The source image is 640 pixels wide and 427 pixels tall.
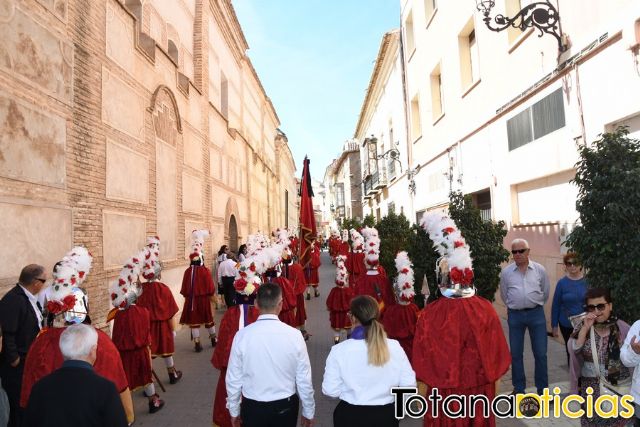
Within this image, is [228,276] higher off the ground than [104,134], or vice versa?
[104,134]

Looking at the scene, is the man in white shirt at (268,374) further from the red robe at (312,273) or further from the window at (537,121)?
the red robe at (312,273)

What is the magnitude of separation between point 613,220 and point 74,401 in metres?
4.35

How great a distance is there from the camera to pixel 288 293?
744 cm

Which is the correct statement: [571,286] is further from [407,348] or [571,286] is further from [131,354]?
[131,354]

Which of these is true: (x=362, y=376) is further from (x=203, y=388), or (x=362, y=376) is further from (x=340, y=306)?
(x=340, y=306)

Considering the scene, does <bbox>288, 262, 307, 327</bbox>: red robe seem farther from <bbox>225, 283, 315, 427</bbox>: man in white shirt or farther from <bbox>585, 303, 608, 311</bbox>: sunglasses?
<bbox>585, 303, 608, 311</bbox>: sunglasses

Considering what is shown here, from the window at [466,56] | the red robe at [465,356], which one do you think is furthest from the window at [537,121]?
the red robe at [465,356]

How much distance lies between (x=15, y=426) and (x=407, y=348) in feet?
14.3

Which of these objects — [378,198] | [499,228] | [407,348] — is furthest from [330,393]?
[378,198]

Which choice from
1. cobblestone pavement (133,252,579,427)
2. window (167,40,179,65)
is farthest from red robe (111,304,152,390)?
window (167,40,179,65)

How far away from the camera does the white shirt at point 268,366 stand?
11.1 feet

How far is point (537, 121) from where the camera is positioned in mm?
8875

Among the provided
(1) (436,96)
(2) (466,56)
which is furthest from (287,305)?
(1) (436,96)

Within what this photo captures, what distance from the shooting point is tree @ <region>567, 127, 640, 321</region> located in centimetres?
400
